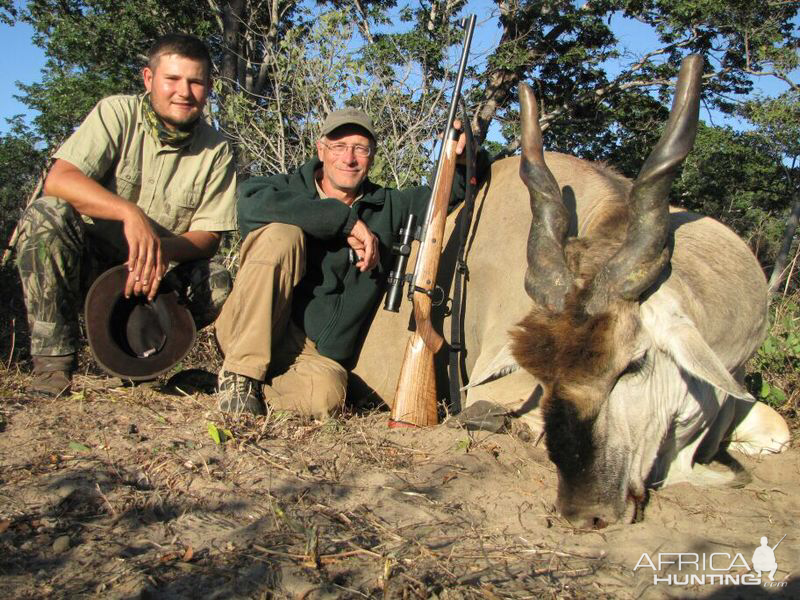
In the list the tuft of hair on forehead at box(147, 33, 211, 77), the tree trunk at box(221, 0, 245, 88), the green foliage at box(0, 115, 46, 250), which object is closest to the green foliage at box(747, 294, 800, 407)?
the tuft of hair on forehead at box(147, 33, 211, 77)

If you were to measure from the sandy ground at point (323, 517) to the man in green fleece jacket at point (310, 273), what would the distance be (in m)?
0.34

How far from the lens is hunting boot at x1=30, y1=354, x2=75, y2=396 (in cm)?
396

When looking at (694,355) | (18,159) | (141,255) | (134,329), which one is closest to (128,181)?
(141,255)

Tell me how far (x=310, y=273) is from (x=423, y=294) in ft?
2.41

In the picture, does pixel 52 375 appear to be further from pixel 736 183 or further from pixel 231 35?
pixel 736 183

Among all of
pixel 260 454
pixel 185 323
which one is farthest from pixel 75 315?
pixel 260 454

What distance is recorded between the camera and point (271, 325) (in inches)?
157

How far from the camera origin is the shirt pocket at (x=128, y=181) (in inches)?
175

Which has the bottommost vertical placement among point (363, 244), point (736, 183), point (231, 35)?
point (363, 244)

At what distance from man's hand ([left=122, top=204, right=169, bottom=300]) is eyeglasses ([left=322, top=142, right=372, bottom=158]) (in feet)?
3.90

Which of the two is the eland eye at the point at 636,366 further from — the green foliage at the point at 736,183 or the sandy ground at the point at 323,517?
the green foliage at the point at 736,183

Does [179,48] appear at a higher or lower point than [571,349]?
higher

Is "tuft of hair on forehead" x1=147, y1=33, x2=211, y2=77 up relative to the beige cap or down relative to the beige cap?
up

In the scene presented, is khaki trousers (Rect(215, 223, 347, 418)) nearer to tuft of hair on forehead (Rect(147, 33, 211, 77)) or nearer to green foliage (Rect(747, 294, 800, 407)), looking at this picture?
tuft of hair on forehead (Rect(147, 33, 211, 77))
